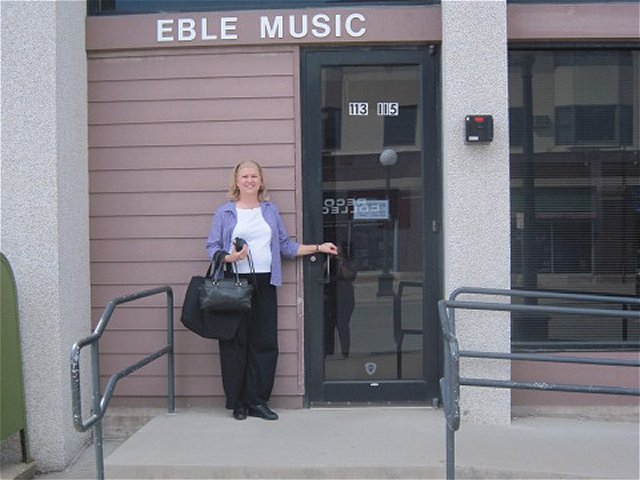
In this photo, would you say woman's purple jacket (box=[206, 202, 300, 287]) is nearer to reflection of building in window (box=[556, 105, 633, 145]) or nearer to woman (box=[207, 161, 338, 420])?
woman (box=[207, 161, 338, 420])

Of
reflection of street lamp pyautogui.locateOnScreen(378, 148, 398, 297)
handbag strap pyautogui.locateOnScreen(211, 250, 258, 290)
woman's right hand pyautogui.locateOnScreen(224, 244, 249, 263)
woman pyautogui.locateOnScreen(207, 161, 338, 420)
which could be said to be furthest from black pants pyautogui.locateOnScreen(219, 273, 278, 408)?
reflection of street lamp pyautogui.locateOnScreen(378, 148, 398, 297)

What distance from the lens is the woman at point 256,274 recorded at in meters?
5.14

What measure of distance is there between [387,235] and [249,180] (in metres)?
1.10

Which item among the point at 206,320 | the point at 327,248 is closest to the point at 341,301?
the point at 327,248

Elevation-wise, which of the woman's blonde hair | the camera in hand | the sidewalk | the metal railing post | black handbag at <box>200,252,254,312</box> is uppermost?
the woman's blonde hair

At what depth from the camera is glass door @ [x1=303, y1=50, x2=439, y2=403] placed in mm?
5395

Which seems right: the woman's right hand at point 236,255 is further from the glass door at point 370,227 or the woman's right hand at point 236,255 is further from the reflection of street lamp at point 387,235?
the reflection of street lamp at point 387,235

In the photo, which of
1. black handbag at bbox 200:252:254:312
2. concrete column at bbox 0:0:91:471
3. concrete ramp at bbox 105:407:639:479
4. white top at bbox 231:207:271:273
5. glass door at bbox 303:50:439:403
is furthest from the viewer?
glass door at bbox 303:50:439:403

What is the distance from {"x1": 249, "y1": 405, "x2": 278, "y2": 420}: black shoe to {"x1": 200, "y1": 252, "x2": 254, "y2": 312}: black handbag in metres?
0.76

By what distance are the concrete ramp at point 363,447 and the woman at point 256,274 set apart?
0.70 ft

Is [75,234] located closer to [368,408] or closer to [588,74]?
[368,408]

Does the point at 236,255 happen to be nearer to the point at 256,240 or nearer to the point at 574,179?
the point at 256,240

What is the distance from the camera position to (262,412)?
5203 mm

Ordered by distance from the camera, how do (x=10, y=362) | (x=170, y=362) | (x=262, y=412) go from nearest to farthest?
(x=10, y=362)
(x=262, y=412)
(x=170, y=362)
